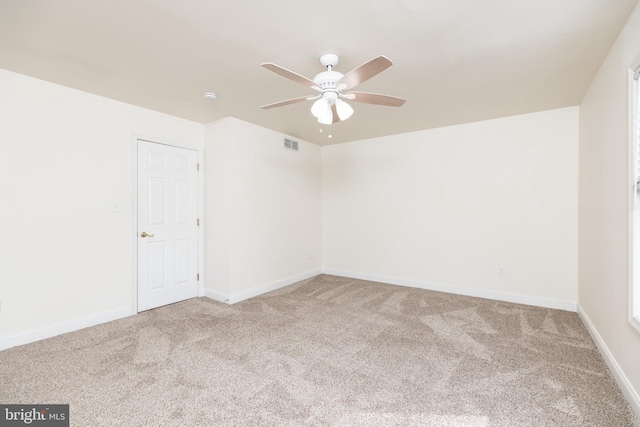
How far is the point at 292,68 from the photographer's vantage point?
2525 mm

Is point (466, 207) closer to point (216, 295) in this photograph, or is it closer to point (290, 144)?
point (290, 144)

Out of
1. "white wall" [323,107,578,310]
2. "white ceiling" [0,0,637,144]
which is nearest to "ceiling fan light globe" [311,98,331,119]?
"white ceiling" [0,0,637,144]

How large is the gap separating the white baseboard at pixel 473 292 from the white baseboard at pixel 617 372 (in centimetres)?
68

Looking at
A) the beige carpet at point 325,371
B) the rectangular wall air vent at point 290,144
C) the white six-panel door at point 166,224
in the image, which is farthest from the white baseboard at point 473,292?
the white six-panel door at point 166,224

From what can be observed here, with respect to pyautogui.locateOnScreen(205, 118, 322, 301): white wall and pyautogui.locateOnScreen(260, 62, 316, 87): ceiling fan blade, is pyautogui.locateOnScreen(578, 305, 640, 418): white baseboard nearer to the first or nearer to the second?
pyautogui.locateOnScreen(260, 62, 316, 87): ceiling fan blade

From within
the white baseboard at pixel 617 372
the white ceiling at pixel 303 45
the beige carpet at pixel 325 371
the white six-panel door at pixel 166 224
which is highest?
the white ceiling at pixel 303 45

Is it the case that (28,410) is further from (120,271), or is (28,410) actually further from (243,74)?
(243,74)

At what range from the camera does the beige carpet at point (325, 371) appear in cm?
178

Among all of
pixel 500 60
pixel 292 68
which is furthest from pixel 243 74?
pixel 500 60

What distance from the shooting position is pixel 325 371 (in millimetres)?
2254

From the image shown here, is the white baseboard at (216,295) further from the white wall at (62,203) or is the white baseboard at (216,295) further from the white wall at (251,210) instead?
the white wall at (62,203)

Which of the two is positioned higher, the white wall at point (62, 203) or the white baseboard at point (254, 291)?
the white wall at point (62, 203)

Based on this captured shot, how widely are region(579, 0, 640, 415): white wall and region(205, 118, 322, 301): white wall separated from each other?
3.69m

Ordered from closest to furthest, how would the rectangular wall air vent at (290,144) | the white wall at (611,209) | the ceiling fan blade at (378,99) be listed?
the white wall at (611,209) < the ceiling fan blade at (378,99) < the rectangular wall air vent at (290,144)
